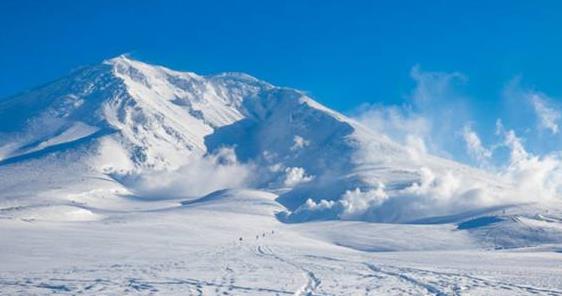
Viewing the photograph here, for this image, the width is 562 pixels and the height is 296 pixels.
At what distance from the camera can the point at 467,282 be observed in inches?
2057

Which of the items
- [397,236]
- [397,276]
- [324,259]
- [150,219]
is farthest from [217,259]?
Answer: [150,219]

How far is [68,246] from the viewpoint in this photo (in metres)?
85.1

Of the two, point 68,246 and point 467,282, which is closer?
point 467,282

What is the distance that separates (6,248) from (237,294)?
4495 centimetres

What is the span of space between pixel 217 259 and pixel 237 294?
28.0 metres

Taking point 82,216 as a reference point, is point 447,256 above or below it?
below

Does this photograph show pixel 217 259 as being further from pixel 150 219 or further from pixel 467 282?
pixel 150 219

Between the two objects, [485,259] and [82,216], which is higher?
[82,216]

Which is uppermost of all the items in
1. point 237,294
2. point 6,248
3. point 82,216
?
point 82,216

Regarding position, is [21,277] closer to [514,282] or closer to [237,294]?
[237,294]

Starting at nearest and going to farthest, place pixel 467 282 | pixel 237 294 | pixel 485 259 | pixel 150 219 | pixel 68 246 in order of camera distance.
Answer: pixel 237 294 < pixel 467 282 < pixel 485 259 < pixel 68 246 < pixel 150 219

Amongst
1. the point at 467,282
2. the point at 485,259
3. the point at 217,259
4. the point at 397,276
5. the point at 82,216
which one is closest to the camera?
the point at 467,282

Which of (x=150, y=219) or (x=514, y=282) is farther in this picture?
(x=150, y=219)

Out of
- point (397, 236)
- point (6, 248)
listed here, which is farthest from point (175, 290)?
point (397, 236)
